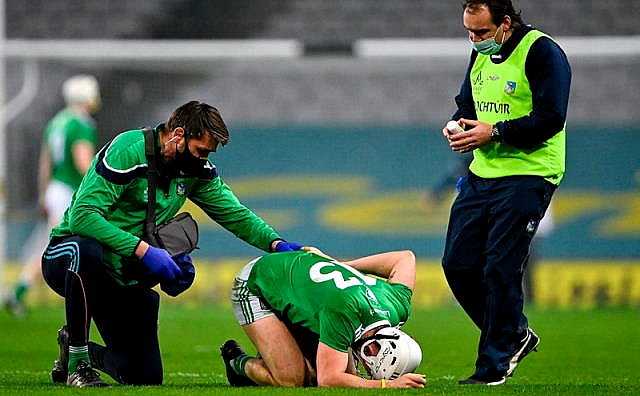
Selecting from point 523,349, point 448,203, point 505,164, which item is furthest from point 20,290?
point 505,164

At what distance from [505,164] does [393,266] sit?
823 millimetres

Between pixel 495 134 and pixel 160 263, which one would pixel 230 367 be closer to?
pixel 160 263

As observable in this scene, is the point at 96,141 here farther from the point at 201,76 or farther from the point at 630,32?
the point at 630,32

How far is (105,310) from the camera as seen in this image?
24.8 ft

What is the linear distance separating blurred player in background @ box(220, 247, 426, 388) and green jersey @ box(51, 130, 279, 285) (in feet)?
1.62

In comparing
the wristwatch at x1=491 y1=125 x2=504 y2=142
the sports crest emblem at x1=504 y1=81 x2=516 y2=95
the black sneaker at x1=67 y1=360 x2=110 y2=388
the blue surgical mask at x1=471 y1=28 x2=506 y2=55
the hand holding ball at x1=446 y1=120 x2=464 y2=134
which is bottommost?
the black sneaker at x1=67 y1=360 x2=110 y2=388

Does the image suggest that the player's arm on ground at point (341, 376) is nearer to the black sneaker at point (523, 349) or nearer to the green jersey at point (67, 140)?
the black sneaker at point (523, 349)

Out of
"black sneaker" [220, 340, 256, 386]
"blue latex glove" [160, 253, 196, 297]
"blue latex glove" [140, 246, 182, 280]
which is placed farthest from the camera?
"black sneaker" [220, 340, 256, 386]

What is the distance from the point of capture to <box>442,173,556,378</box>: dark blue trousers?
7180mm

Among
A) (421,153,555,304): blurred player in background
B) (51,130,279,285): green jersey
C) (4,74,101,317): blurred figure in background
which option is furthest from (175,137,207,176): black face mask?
(421,153,555,304): blurred player in background

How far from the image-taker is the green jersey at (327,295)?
21.5 ft

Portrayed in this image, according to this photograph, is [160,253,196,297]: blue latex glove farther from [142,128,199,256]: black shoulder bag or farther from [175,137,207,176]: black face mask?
[175,137,207,176]: black face mask

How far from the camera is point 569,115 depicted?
58.6 feet

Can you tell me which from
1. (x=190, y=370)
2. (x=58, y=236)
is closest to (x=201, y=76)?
(x=190, y=370)
